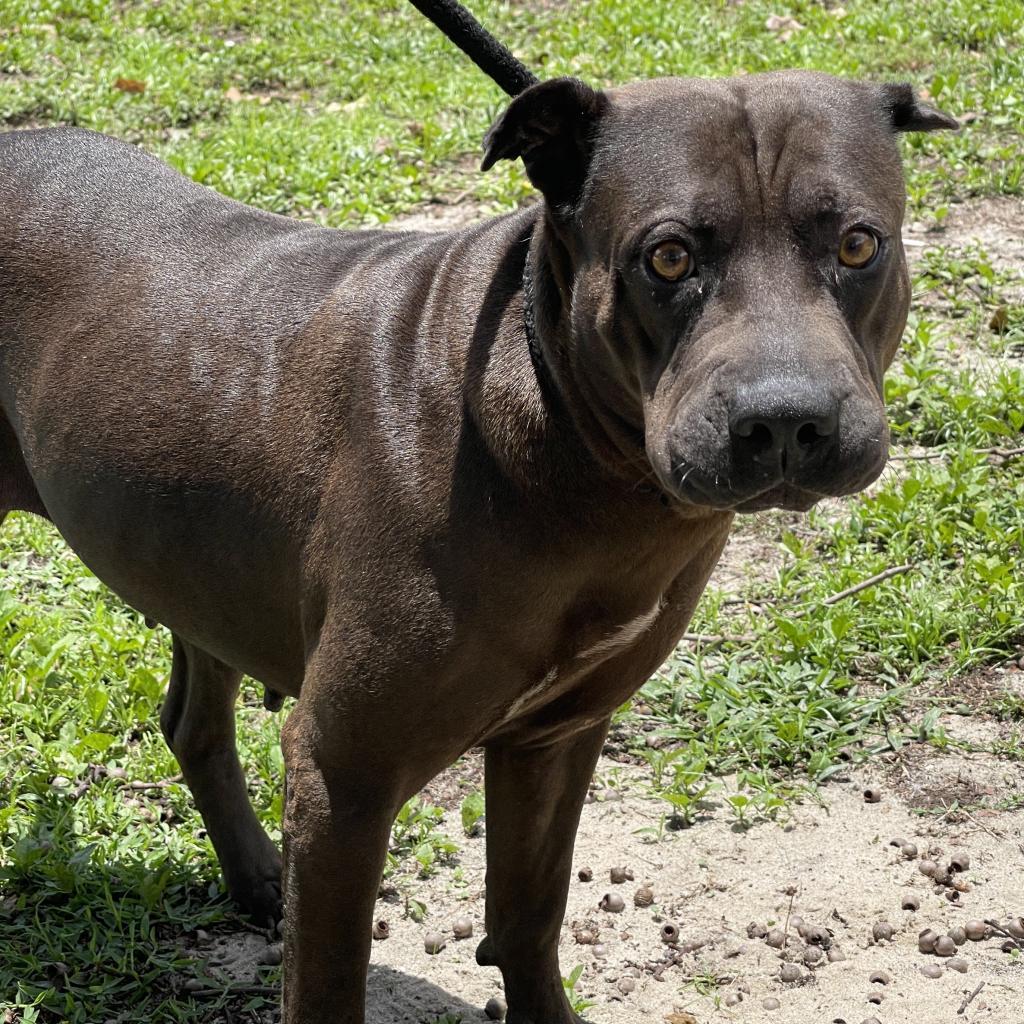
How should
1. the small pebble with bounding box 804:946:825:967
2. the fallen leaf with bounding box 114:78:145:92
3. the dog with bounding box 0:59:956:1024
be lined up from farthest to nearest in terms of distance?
the fallen leaf with bounding box 114:78:145:92 < the small pebble with bounding box 804:946:825:967 < the dog with bounding box 0:59:956:1024

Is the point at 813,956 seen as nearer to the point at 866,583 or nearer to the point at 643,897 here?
the point at 643,897

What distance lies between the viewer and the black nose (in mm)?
2430

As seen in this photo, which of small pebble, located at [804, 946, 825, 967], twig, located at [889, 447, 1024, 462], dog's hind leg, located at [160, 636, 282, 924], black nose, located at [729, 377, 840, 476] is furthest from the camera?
twig, located at [889, 447, 1024, 462]

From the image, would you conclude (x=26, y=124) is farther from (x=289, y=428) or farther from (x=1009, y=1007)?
(x=1009, y=1007)

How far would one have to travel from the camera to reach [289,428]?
124 inches

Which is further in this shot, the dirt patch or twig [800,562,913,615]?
twig [800,562,913,615]

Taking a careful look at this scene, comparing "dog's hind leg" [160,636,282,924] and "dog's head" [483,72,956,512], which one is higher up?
"dog's head" [483,72,956,512]

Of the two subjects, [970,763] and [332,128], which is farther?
[332,128]

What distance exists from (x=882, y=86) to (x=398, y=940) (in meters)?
2.42

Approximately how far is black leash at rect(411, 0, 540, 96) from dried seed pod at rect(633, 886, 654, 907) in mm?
2118

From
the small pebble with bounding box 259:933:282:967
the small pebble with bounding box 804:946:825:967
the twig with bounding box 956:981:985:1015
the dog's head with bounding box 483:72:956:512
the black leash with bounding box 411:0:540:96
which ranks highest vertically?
the black leash with bounding box 411:0:540:96

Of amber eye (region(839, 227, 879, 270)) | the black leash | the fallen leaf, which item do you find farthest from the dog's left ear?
the fallen leaf

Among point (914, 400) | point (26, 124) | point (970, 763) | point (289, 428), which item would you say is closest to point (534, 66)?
point (26, 124)

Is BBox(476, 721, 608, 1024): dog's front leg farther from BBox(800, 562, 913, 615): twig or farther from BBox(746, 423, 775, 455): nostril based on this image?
BBox(800, 562, 913, 615): twig
